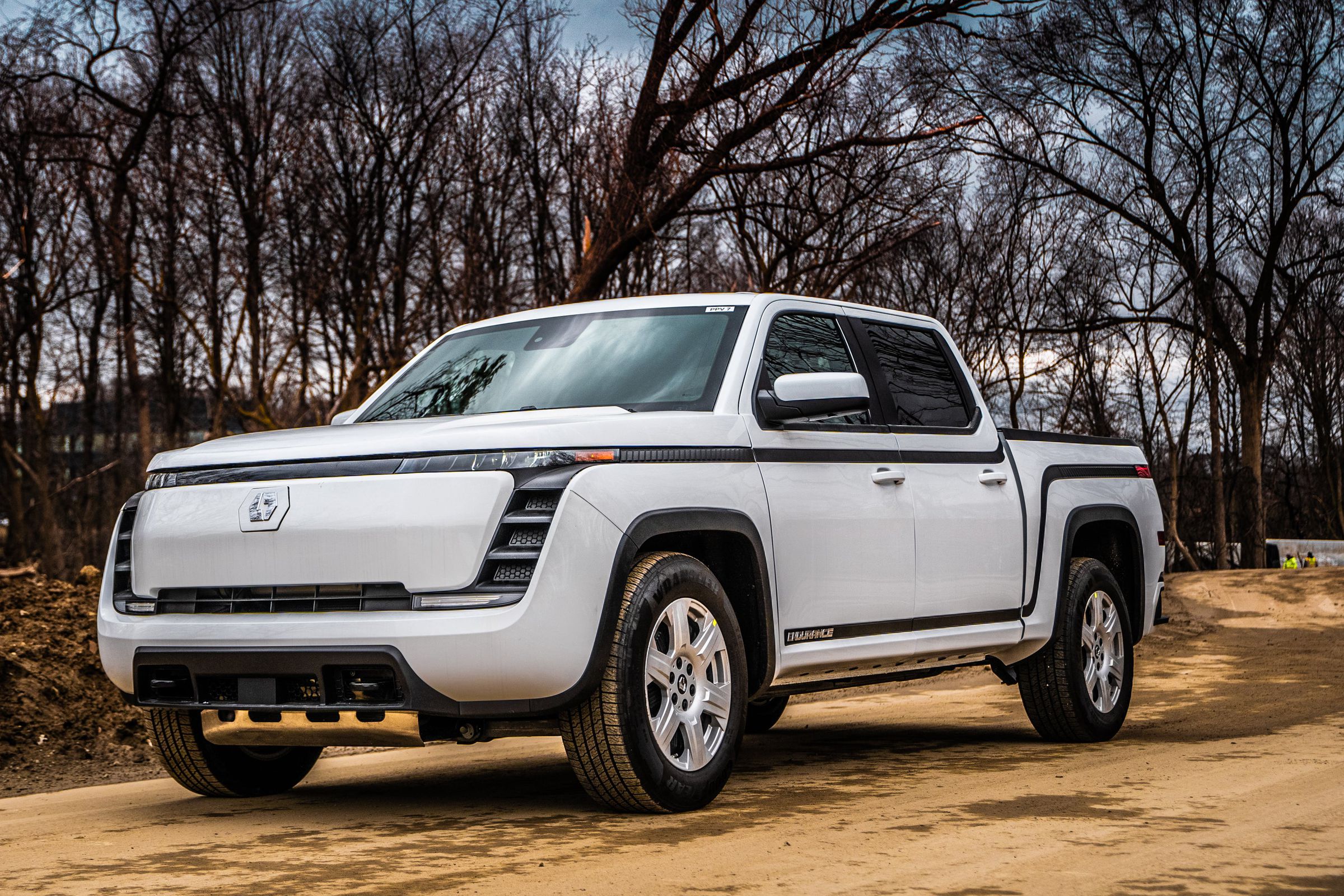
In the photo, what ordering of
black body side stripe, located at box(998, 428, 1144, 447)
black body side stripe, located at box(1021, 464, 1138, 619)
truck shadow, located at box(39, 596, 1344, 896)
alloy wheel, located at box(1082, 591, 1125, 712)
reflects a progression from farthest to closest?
alloy wheel, located at box(1082, 591, 1125, 712) < black body side stripe, located at box(998, 428, 1144, 447) < black body side stripe, located at box(1021, 464, 1138, 619) < truck shadow, located at box(39, 596, 1344, 896)

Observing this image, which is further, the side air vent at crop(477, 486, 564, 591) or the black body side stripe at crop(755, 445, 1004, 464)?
the black body side stripe at crop(755, 445, 1004, 464)

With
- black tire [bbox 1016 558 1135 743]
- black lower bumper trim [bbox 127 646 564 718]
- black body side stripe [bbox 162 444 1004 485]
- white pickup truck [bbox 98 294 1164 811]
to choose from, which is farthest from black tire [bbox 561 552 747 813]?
black tire [bbox 1016 558 1135 743]

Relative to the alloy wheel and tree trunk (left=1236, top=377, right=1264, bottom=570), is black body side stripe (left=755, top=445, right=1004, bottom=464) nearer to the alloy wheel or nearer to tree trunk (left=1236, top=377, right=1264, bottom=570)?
the alloy wheel

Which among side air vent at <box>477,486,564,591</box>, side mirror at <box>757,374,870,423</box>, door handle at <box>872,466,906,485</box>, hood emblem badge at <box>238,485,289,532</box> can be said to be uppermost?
side mirror at <box>757,374,870,423</box>

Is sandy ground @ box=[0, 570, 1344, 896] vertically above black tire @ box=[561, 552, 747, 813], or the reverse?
black tire @ box=[561, 552, 747, 813]

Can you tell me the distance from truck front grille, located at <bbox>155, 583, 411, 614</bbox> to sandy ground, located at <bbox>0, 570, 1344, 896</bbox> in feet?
2.55

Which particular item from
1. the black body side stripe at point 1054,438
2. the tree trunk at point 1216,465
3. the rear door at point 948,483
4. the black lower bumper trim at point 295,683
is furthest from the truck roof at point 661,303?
the tree trunk at point 1216,465

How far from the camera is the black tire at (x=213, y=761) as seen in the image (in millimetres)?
6176

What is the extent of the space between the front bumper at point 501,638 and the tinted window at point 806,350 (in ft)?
4.88

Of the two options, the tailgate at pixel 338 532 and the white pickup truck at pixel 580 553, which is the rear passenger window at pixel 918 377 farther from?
the tailgate at pixel 338 532

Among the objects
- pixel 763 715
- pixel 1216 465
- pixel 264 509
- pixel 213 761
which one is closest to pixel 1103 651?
pixel 763 715

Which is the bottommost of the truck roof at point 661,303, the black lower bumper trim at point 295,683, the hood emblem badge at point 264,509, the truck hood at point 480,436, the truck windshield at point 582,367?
the black lower bumper trim at point 295,683

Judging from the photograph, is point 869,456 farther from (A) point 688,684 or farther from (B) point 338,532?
(B) point 338,532

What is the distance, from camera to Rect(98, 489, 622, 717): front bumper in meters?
5.09
